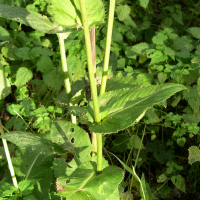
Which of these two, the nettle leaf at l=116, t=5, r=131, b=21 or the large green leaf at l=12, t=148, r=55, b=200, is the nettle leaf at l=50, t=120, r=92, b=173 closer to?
the large green leaf at l=12, t=148, r=55, b=200

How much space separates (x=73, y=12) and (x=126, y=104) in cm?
41

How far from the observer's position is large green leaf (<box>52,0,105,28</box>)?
2.67 ft

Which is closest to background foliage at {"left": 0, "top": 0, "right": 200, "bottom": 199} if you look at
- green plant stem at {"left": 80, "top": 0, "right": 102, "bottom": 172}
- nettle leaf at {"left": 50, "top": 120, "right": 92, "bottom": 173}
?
nettle leaf at {"left": 50, "top": 120, "right": 92, "bottom": 173}

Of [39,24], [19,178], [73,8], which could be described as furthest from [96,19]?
[19,178]

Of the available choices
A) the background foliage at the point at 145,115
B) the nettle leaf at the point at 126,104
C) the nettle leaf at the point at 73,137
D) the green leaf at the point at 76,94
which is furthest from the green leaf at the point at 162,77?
the nettle leaf at the point at 126,104

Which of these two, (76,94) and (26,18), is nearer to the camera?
(26,18)

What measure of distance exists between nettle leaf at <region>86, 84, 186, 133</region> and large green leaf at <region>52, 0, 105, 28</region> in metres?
0.31

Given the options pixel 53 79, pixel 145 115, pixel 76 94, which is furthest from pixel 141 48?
pixel 76 94

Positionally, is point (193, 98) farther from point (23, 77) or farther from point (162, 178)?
point (23, 77)

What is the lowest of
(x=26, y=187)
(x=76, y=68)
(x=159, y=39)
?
(x=26, y=187)

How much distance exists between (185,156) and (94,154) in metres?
1.32

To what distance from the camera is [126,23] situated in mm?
2340

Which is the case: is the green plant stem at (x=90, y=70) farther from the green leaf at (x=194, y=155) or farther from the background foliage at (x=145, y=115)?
the green leaf at (x=194, y=155)

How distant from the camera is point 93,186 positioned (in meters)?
0.90
